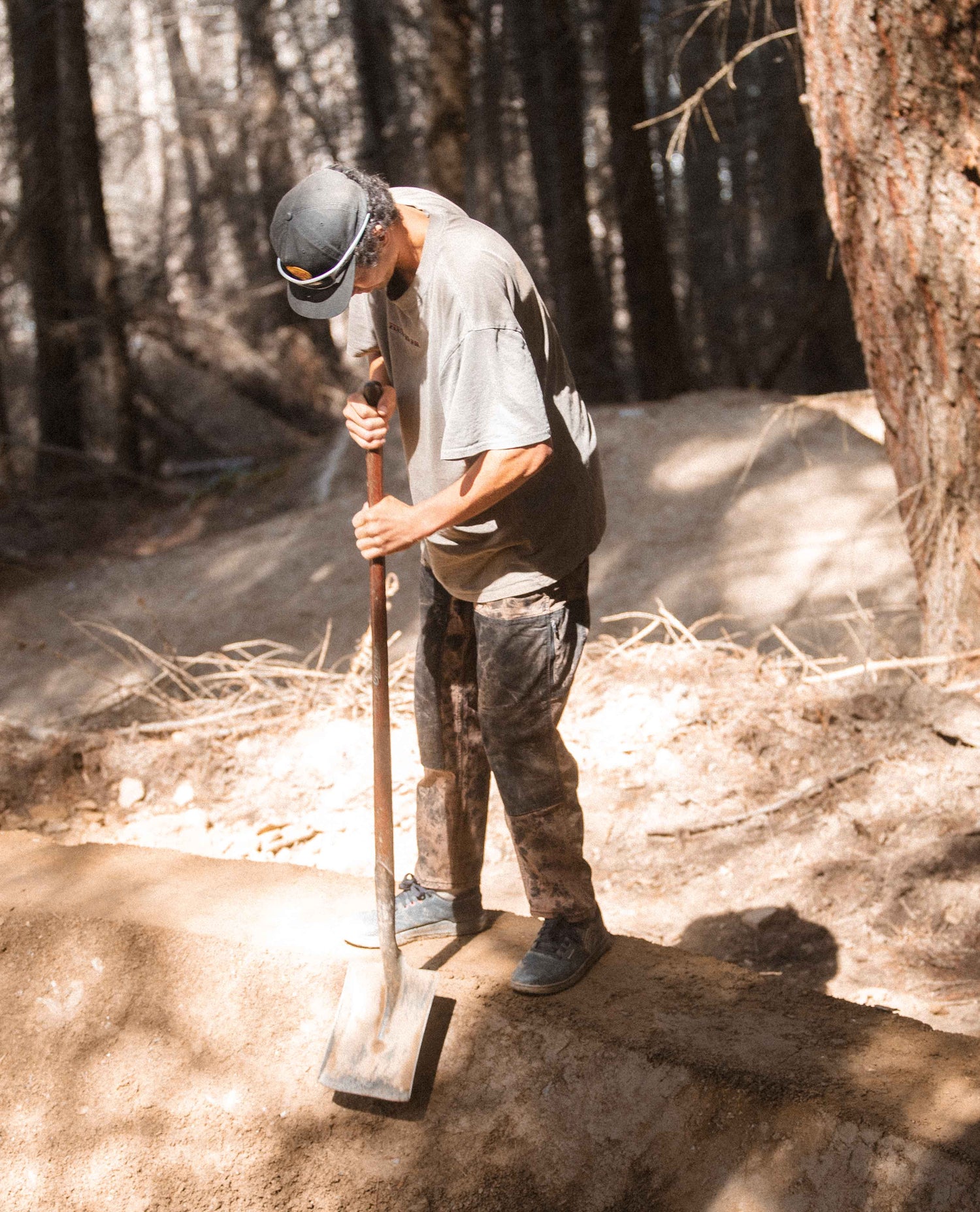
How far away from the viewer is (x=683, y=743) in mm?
4594

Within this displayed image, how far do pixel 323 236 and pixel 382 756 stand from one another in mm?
1205

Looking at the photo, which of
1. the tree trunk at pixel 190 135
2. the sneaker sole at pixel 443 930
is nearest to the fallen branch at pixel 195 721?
the sneaker sole at pixel 443 930

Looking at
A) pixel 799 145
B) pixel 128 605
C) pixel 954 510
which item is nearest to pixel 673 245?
pixel 799 145

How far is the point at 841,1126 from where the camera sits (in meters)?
2.21

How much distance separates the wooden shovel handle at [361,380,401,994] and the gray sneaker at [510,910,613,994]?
313 millimetres

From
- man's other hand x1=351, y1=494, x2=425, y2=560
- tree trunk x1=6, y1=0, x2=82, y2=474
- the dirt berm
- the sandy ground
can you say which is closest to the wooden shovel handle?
man's other hand x1=351, y1=494, x2=425, y2=560

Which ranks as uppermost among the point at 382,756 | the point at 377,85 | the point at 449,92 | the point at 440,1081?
the point at 377,85

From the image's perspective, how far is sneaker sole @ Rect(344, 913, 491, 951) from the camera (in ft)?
9.91

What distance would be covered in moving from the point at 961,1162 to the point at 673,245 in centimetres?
2184

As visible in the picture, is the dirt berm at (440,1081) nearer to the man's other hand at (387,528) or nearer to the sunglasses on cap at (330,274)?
the man's other hand at (387,528)

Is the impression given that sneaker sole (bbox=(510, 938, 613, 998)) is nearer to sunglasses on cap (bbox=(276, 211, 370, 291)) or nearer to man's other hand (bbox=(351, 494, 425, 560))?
man's other hand (bbox=(351, 494, 425, 560))

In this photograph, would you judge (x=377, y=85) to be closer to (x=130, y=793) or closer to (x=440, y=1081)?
(x=130, y=793)

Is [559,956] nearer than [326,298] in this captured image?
No

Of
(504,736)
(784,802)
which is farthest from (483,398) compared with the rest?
(784,802)
